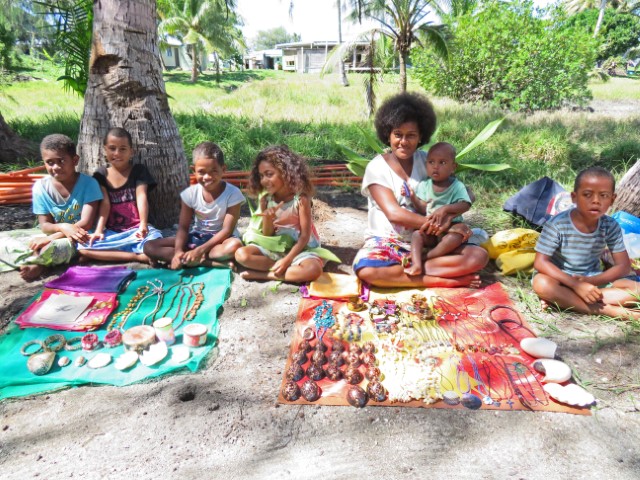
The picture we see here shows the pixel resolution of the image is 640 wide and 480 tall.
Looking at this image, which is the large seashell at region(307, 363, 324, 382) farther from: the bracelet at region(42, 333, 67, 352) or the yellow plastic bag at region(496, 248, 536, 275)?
the yellow plastic bag at region(496, 248, 536, 275)

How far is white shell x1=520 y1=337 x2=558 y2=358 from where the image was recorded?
2248 millimetres

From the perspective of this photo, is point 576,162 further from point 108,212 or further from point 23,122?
point 23,122

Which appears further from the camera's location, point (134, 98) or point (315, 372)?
point (134, 98)

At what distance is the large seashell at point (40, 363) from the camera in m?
2.15

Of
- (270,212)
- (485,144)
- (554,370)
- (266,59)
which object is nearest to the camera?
(554,370)

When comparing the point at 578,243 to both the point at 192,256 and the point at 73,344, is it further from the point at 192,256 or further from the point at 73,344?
the point at 73,344

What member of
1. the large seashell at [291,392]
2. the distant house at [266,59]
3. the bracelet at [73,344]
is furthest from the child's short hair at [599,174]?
the distant house at [266,59]

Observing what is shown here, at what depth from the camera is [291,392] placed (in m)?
2.04

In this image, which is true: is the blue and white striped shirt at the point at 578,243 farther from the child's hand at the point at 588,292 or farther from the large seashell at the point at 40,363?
the large seashell at the point at 40,363

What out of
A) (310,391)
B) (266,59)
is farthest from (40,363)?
(266,59)

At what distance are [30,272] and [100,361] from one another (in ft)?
4.53

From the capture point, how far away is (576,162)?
5.96 meters

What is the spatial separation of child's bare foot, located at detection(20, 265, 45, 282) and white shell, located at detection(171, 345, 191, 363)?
155 cm

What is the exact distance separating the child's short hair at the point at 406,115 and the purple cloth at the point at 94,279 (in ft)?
7.32
